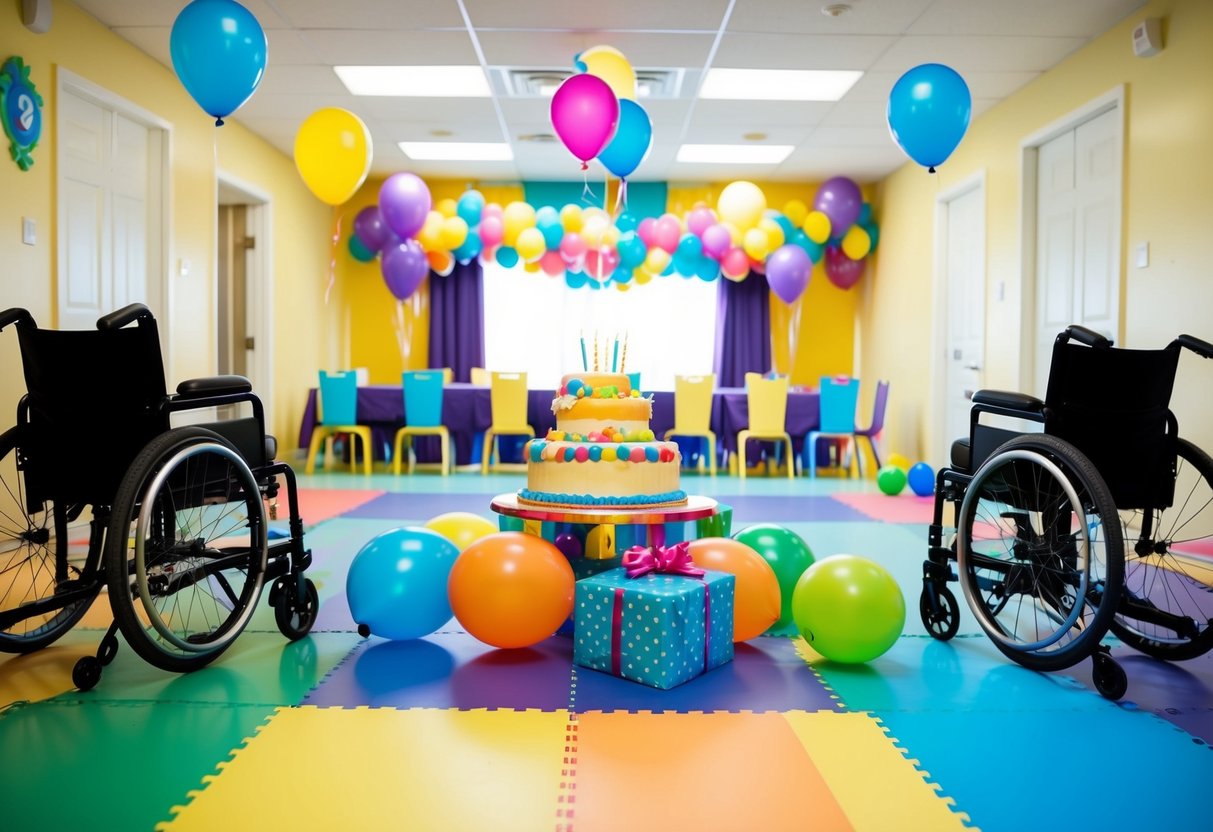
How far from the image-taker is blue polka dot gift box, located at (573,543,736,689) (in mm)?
2125

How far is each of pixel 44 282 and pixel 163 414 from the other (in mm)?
2631

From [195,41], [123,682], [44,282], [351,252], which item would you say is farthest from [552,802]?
[351,252]

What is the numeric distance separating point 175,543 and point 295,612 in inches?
17.3

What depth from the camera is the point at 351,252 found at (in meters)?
7.98

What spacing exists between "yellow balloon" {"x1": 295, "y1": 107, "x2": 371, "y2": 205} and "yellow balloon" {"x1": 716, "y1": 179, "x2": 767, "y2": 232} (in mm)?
3221

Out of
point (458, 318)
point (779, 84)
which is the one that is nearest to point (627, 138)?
point (779, 84)

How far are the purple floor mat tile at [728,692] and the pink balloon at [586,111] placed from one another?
103 inches

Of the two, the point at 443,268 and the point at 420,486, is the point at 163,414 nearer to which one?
the point at 420,486

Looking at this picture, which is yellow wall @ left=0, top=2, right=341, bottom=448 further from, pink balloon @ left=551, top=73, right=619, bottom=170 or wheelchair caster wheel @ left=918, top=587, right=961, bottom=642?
wheelchair caster wheel @ left=918, top=587, right=961, bottom=642

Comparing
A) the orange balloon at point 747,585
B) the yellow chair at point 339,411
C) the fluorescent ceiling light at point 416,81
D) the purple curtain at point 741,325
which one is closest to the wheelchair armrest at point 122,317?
the orange balloon at point 747,585

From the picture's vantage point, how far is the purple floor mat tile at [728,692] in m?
2.04

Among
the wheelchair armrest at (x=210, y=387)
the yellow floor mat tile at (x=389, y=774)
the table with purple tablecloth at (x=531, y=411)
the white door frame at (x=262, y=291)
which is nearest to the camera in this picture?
the yellow floor mat tile at (x=389, y=774)

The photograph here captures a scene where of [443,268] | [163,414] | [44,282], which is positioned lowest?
[163,414]

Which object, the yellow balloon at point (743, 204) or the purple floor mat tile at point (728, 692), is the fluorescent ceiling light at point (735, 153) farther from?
the purple floor mat tile at point (728, 692)
